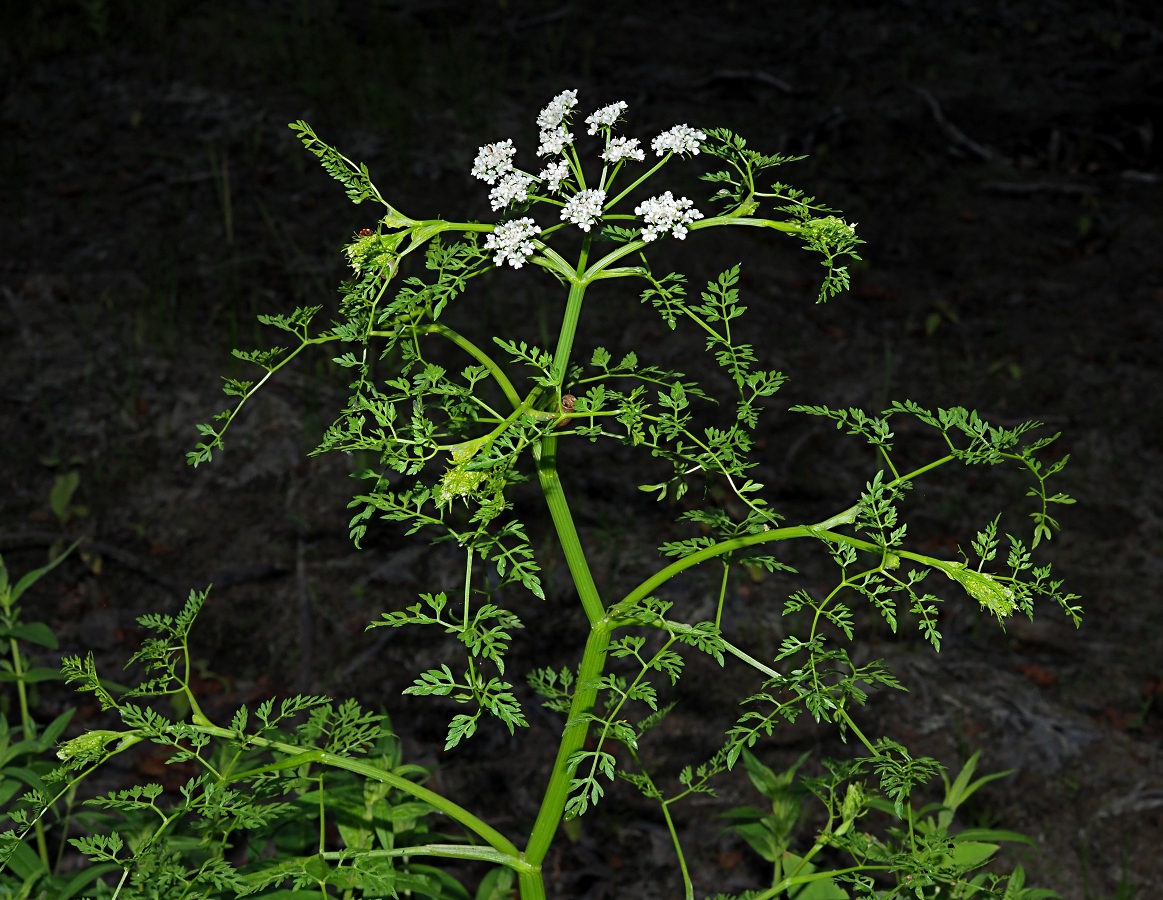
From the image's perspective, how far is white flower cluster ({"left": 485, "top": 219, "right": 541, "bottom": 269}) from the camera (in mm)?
1455

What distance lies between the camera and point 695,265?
5.84m

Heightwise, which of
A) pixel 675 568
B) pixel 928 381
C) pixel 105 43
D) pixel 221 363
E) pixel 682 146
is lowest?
pixel 928 381

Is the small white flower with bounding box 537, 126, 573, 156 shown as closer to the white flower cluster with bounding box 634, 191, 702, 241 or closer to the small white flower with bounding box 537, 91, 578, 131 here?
the small white flower with bounding box 537, 91, 578, 131

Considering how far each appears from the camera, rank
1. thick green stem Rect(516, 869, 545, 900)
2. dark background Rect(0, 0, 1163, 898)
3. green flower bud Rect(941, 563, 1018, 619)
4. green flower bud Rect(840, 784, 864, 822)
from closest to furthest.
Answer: green flower bud Rect(941, 563, 1018, 619) → thick green stem Rect(516, 869, 545, 900) → green flower bud Rect(840, 784, 864, 822) → dark background Rect(0, 0, 1163, 898)

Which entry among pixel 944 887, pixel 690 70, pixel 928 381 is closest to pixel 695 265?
pixel 928 381

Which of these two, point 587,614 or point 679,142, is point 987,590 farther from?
point 679,142

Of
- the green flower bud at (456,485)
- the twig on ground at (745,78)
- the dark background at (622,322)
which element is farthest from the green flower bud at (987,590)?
the twig on ground at (745,78)

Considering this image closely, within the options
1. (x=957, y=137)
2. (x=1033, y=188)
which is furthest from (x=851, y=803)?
(x=957, y=137)

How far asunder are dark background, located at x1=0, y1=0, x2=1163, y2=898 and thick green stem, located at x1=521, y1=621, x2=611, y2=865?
147 centimetres

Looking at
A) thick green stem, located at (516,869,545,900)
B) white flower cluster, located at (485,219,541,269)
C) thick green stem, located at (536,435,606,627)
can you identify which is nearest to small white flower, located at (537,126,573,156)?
white flower cluster, located at (485,219,541,269)

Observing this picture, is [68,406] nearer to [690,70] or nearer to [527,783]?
[527,783]

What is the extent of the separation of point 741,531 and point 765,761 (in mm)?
1946

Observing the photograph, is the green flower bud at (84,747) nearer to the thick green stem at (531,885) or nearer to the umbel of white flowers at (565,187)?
the thick green stem at (531,885)

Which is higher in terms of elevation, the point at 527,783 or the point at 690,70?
the point at 690,70
